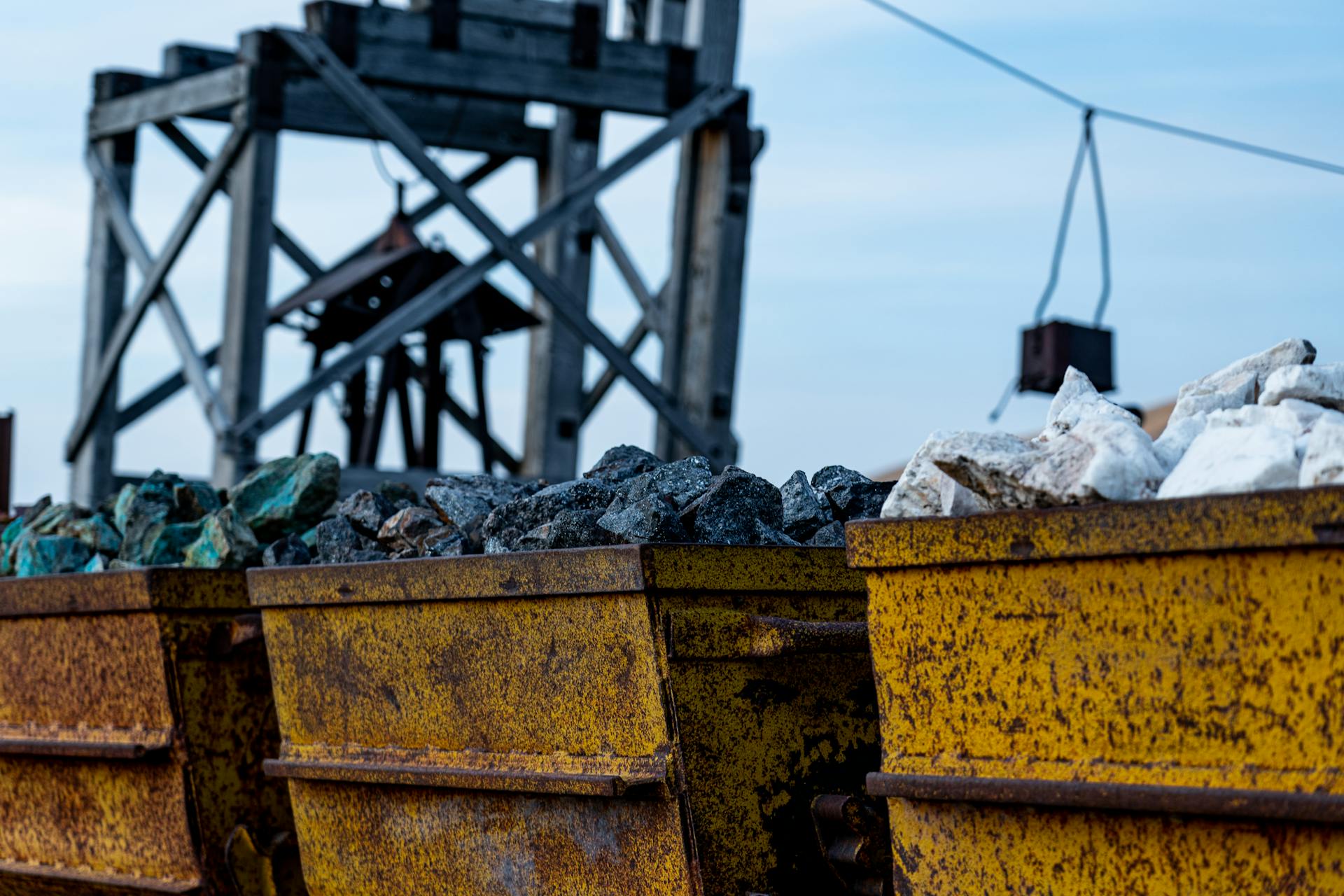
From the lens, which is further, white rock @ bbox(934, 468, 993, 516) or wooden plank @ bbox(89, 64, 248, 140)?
wooden plank @ bbox(89, 64, 248, 140)

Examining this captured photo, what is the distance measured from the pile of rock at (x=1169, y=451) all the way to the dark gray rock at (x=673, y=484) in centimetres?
75

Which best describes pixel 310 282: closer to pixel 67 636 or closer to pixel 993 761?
pixel 67 636

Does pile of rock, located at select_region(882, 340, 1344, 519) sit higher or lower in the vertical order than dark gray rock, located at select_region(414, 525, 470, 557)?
higher

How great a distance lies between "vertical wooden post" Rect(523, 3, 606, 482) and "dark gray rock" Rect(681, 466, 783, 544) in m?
4.56

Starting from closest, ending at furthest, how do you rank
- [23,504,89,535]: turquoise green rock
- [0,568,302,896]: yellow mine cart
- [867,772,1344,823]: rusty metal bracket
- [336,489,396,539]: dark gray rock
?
[867,772,1344,823]: rusty metal bracket, [336,489,396,539]: dark gray rock, [0,568,302,896]: yellow mine cart, [23,504,89,535]: turquoise green rock

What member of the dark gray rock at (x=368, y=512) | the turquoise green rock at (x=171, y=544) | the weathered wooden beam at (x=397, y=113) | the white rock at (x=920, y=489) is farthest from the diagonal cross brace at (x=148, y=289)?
the white rock at (x=920, y=489)

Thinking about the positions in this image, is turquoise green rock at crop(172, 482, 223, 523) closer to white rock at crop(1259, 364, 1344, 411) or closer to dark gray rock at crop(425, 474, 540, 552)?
dark gray rock at crop(425, 474, 540, 552)

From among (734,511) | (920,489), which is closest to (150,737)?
(734,511)

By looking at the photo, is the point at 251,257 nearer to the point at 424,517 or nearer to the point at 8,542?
the point at 8,542

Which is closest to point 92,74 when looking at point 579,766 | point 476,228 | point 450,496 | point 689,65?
point 476,228

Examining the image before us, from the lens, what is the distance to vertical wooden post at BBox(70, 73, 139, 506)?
27.1 feet

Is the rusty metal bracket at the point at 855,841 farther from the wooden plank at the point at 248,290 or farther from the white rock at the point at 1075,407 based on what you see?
the wooden plank at the point at 248,290

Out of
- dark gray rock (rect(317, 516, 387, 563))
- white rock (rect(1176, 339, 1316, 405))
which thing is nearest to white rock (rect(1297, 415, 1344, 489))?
white rock (rect(1176, 339, 1316, 405))

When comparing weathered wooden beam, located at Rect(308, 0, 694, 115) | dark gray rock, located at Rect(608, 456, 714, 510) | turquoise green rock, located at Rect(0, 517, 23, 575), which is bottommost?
turquoise green rock, located at Rect(0, 517, 23, 575)
